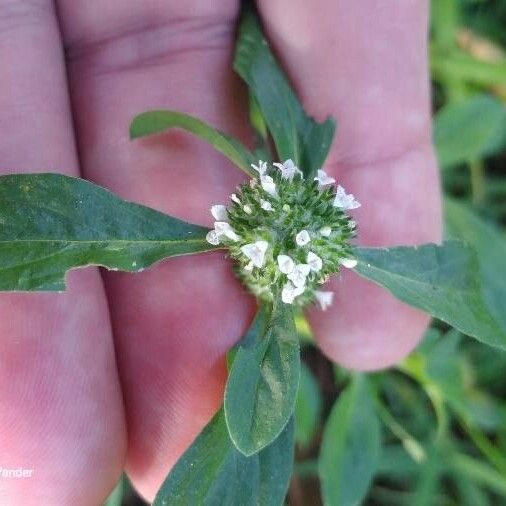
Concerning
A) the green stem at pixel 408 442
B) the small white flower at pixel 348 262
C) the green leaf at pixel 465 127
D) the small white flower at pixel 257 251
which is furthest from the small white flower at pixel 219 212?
the green leaf at pixel 465 127

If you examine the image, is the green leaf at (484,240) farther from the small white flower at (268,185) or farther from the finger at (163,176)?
the small white flower at (268,185)

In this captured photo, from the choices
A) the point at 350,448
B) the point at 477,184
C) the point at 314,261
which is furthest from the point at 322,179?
the point at 477,184

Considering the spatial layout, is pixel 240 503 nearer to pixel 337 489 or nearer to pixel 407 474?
pixel 337 489

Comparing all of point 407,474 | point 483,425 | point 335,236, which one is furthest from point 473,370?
point 335,236

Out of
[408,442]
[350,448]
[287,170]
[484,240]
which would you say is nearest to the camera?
[287,170]

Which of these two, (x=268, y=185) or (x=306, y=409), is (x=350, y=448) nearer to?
(x=306, y=409)
